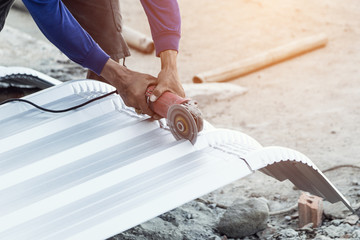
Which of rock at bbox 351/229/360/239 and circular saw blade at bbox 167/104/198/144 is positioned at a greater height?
circular saw blade at bbox 167/104/198/144

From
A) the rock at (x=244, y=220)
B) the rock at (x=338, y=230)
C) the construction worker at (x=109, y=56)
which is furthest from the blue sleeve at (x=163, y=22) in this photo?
the rock at (x=338, y=230)

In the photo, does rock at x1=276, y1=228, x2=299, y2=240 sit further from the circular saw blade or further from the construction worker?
the construction worker

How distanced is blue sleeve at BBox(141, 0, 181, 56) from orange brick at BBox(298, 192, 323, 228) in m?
1.10

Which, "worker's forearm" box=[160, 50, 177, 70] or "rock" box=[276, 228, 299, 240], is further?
"rock" box=[276, 228, 299, 240]

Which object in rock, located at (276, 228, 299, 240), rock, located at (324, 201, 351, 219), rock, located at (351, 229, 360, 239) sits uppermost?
rock, located at (276, 228, 299, 240)

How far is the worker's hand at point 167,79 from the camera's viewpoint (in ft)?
8.18

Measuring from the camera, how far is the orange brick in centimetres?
284

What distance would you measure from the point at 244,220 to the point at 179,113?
0.82m

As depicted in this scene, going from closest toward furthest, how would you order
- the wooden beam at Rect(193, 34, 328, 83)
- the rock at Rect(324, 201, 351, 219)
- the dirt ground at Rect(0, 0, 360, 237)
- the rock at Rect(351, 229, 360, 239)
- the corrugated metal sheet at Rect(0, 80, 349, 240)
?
the corrugated metal sheet at Rect(0, 80, 349, 240) < the rock at Rect(351, 229, 360, 239) < the rock at Rect(324, 201, 351, 219) < the dirt ground at Rect(0, 0, 360, 237) < the wooden beam at Rect(193, 34, 328, 83)

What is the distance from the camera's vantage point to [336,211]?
9.61 ft

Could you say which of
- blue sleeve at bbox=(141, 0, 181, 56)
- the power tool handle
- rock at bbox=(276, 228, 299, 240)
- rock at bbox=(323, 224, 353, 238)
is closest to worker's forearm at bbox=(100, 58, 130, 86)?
the power tool handle

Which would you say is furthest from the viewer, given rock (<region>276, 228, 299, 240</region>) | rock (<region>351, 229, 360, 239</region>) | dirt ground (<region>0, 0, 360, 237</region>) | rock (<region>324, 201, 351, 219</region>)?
dirt ground (<region>0, 0, 360, 237</region>)

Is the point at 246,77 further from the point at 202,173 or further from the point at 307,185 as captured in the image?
the point at 202,173

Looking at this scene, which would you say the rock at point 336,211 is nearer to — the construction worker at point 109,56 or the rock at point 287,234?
the rock at point 287,234
